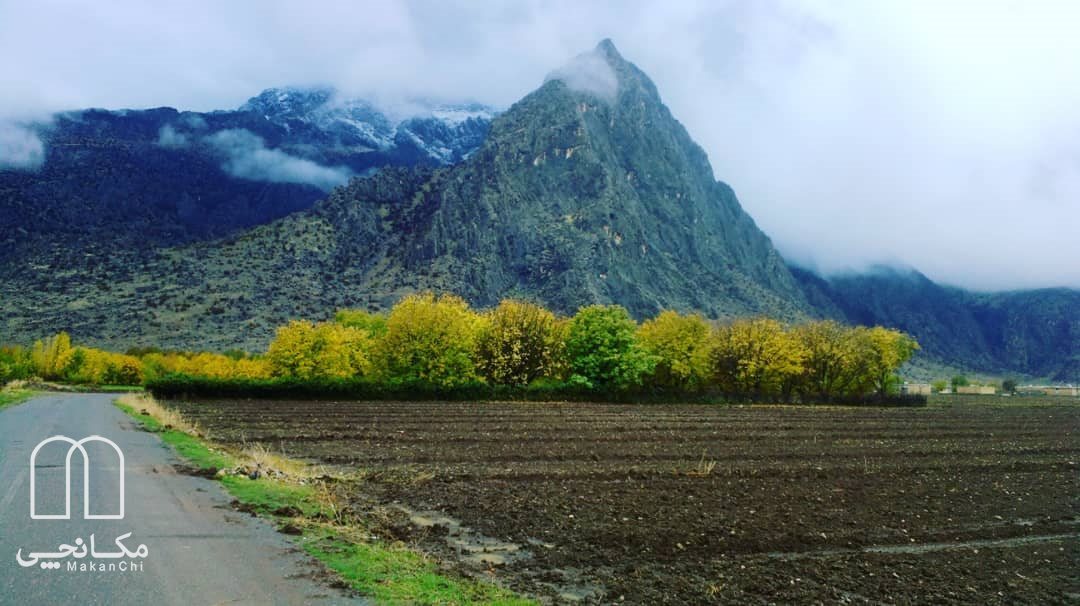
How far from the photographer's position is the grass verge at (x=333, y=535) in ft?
37.9

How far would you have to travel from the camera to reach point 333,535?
1530 centimetres

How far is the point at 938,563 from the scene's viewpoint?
51.2 ft

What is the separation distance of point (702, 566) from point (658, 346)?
10166cm

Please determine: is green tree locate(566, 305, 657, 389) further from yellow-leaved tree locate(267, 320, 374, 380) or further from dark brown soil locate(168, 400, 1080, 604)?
dark brown soil locate(168, 400, 1080, 604)

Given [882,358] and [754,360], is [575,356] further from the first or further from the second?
[882,358]

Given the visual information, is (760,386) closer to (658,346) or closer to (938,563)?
(658,346)

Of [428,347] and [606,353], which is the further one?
[606,353]

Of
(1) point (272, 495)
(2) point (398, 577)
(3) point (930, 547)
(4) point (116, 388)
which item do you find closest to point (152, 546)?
(2) point (398, 577)

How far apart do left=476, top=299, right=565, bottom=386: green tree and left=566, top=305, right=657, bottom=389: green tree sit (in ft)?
9.00

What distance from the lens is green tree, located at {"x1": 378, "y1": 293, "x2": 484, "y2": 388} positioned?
96750 mm

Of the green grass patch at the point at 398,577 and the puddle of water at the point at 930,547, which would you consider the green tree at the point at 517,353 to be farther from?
the green grass patch at the point at 398,577

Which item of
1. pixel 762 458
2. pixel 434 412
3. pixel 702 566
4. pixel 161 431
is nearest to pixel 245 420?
pixel 161 431

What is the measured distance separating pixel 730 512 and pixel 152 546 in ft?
46.6
